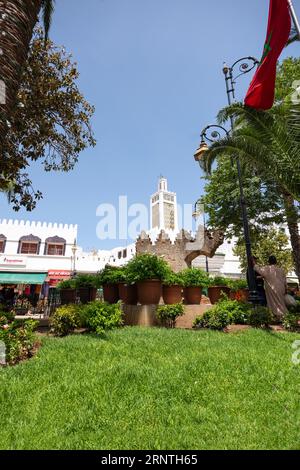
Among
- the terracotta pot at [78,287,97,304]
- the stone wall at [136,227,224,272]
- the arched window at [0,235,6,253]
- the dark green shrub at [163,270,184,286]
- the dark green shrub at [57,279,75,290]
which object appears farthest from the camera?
the arched window at [0,235,6,253]

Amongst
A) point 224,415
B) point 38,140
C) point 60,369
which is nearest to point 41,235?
point 38,140

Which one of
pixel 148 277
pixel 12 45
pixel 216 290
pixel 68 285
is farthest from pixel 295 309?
pixel 12 45

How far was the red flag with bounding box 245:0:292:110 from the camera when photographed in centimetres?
578

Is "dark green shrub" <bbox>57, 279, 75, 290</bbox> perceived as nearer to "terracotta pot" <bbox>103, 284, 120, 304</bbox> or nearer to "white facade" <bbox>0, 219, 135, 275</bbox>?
"terracotta pot" <bbox>103, 284, 120, 304</bbox>

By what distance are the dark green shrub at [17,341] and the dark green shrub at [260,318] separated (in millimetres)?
5278

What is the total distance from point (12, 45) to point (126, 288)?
5.70m

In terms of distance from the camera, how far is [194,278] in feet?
28.4

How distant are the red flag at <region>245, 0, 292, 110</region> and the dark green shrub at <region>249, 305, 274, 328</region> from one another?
16.2 ft

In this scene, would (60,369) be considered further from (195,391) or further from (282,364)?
(282,364)

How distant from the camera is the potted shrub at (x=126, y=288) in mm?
7984

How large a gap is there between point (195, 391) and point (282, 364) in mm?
1639

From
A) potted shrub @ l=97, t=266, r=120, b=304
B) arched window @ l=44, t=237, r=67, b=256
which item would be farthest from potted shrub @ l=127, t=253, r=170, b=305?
arched window @ l=44, t=237, r=67, b=256

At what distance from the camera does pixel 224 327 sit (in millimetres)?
7637

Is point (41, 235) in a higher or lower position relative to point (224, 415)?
higher
